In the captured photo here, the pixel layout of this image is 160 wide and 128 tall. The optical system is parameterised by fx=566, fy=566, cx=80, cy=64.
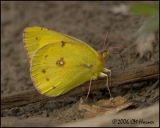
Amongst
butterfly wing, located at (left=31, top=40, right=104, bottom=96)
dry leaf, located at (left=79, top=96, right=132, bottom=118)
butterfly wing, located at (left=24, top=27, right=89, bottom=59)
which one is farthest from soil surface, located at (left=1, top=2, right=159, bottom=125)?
butterfly wing, located at (left=24, top=27, right=89, bottom=59)

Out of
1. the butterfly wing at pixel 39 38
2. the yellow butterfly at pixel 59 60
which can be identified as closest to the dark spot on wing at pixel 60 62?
the yellow butterfly at pixel 59 60

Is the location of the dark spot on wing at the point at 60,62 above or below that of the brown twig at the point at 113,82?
above

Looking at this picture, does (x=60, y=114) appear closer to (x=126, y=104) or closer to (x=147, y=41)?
(x=126, y=104)

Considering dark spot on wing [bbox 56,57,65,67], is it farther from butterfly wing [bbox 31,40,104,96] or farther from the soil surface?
the soil surface

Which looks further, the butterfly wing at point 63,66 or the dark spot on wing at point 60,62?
the dark spot on wing at point 60,62

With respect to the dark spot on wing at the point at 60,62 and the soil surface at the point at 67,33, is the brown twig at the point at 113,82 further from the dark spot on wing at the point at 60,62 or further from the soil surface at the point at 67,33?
the dark spot on wing at the point at 60,62

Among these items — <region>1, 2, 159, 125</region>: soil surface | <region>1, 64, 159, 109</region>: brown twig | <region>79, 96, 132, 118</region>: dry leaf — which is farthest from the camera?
<region>1, 2, 159, 125</region>: soil surface

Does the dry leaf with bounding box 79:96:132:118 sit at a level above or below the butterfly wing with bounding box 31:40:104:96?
below

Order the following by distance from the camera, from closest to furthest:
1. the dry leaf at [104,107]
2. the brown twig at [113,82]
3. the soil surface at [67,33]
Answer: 1. the dry leaf at [104,107]
2. the brown twig at [113,82]
3. the soil surface at [67,33]
